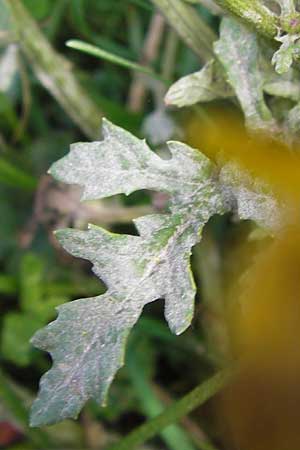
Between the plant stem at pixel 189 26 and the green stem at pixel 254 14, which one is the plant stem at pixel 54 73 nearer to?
the plant stem at pixel 189 26

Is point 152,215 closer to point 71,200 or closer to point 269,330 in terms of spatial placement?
point 269,330

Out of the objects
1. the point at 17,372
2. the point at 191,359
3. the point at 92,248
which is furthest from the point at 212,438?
the point at 92,248

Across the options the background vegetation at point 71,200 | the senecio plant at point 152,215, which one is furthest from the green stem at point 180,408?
the background vegetation at point 71,200

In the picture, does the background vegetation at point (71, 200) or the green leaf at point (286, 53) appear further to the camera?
the background vegetation at point (71, 200)

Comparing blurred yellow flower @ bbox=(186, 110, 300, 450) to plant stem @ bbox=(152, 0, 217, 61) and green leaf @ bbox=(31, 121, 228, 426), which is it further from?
plant stem @ bbox=(152, 0, 217, 61)

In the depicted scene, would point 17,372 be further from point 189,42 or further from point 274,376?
point 274,376

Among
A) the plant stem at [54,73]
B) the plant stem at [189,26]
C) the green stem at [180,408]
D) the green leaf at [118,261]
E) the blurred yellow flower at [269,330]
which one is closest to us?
the blurred yellow flower at [269,330]

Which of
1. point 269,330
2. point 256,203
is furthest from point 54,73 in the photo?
point 269,330
